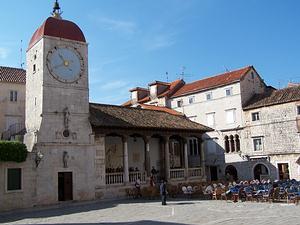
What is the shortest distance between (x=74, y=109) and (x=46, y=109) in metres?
1.90

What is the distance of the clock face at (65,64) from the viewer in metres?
23.8

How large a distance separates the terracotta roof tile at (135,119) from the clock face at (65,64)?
313 cm

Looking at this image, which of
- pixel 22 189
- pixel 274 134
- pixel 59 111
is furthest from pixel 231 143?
pixel 22 189

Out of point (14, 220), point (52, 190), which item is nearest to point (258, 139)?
point (52, 190)

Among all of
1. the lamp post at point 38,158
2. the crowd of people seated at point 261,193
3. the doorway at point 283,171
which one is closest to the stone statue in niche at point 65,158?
the lamp post at point 38,158

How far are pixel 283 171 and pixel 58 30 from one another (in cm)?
2254

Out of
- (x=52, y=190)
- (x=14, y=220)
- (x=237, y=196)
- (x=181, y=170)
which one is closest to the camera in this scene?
(x=14, y=220)

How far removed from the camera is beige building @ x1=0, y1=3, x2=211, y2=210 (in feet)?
71.0

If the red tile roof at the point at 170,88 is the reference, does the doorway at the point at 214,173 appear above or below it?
below

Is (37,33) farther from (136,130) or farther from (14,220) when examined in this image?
(14,220)

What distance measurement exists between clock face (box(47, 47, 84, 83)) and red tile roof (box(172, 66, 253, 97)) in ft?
Answer: 55.2

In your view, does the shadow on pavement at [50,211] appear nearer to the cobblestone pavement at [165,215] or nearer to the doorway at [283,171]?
the cobblestone pavement at [165,215]

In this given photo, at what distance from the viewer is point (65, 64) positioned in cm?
2436

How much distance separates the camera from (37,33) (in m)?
24.8
